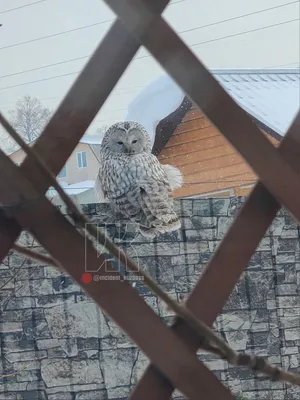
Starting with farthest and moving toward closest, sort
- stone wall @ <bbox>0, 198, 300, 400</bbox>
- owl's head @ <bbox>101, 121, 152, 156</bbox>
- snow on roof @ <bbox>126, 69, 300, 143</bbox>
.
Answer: stone wall @ <bbox>0, 198, 300, 400</bbox>
owl's head @ <bbox>101, 121, 152, 156</bbox>
snow on roof @ <bbox>126, 69, 300, 143</bbox>

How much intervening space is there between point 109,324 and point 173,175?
0.51 m

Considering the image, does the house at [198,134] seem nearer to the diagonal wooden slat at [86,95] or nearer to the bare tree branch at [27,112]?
the bare tree branch at [27,112]

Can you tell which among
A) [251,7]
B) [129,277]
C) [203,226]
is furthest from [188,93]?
[203,226]

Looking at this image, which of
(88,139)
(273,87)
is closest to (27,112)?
(88,139)

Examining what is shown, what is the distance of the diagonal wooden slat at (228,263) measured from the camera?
0.51 metres

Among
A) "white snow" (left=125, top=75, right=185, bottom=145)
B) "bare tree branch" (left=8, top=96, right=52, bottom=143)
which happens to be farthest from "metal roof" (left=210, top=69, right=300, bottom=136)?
"bare tree branch" (left=8, top=96, right=52, bottom=143)

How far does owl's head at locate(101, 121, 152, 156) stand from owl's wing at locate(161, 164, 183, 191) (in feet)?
0.28

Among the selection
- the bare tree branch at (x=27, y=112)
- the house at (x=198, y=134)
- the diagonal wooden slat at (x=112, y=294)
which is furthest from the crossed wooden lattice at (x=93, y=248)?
the house at (x=198, y=134)

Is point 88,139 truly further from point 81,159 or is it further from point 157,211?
point 157,211

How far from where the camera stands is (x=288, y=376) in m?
0.53

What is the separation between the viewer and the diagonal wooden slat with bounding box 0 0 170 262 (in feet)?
1.68

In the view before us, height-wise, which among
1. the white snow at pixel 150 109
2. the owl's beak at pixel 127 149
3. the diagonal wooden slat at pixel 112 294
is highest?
the white snow at pixel 150 109

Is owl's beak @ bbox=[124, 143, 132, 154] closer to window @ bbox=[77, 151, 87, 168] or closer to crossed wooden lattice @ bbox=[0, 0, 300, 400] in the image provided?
window @ bbox=[77, 151, 87, 168]

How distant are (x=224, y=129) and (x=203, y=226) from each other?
1351mm
